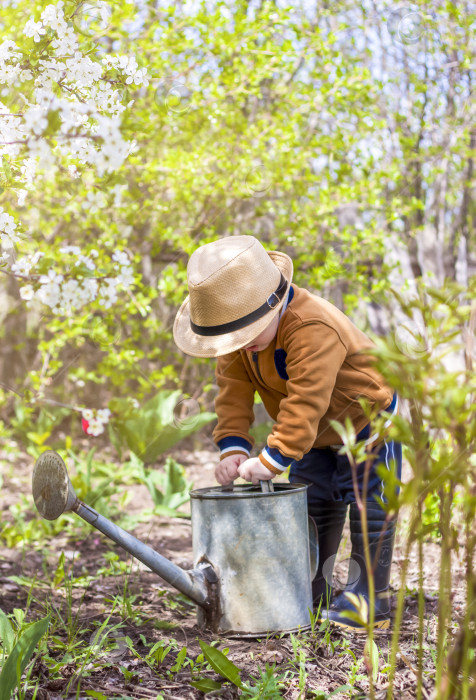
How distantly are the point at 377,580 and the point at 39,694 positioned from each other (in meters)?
1.10

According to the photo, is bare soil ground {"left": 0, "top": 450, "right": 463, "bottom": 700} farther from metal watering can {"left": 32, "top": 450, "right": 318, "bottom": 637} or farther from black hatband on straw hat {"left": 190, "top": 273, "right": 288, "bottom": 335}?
black hatband on straw hat {"left": 190, "top": 273, "right": 288, "bottom": 335}

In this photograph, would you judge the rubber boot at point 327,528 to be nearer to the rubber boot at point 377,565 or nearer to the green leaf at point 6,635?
the rubber boot at point 377,565

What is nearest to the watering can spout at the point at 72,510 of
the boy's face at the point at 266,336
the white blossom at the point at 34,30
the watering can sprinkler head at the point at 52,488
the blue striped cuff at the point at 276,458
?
the watering can sprinkler head at the point at 52,488

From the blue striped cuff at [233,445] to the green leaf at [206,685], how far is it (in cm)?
81

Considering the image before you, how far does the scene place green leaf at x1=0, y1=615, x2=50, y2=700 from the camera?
4.24 feet

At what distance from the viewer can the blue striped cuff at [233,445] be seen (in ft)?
7.18

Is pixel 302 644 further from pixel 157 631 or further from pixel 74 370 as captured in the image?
A: pixel 74 370

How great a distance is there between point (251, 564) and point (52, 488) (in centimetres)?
61

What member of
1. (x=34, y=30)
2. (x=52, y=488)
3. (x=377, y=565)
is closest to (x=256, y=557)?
(x=377, y=565)

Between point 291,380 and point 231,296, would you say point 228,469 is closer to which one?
point 291,380

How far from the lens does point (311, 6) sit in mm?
4320

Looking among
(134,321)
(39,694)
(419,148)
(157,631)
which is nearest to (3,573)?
(157,631)

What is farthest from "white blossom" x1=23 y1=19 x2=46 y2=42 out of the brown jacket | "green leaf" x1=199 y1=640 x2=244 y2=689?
"green leaf" x1=199 y1=640 x2=244 y2=689

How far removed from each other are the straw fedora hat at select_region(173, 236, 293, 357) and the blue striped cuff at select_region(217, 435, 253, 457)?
40 cm
